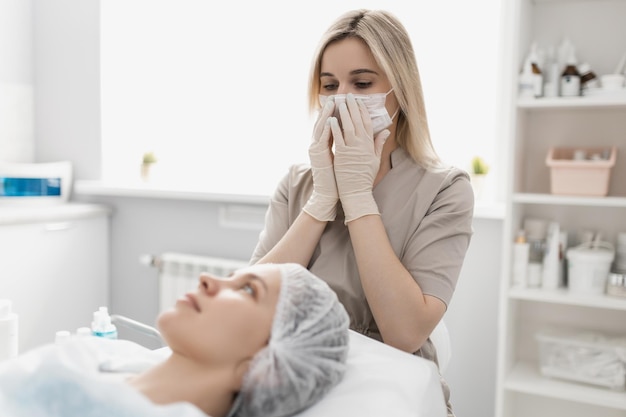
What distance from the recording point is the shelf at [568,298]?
5.44 feet

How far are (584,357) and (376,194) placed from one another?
879 mm

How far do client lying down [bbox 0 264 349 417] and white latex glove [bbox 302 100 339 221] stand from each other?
1.36 ft

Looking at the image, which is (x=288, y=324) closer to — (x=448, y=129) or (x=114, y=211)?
(x=448, y=129)

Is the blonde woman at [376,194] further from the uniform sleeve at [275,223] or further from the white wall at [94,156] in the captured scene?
the white wall at [94,156]

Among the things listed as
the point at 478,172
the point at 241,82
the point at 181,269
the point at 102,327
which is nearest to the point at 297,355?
the point at 102,327

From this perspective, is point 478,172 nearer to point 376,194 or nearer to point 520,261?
point 520,261

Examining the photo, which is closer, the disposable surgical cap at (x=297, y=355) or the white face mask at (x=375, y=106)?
the disposable surgical cap at (x=297, y=355)

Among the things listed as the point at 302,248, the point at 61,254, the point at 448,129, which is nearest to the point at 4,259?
the point at 61,254

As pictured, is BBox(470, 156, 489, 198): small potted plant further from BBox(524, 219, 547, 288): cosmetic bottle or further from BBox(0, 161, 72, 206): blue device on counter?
BBox(0, 161, 72, 206): blue device on counter

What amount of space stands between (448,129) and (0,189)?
75.0 inches

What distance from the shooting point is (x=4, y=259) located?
2357 mm

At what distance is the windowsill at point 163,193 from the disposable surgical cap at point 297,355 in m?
1.21

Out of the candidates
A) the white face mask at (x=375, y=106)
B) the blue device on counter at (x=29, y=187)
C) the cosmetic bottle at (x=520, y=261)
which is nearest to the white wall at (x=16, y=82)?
the blue device on counter at (x=29, y=187)

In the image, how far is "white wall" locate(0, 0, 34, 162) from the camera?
9.20 feet
